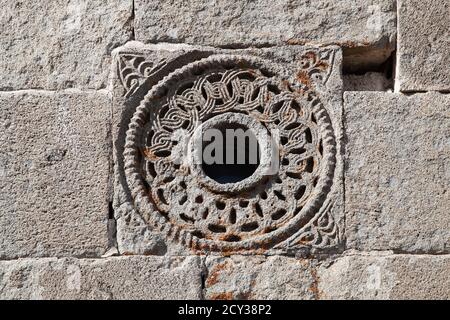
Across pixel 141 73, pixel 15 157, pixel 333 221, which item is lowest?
pixel 333 221

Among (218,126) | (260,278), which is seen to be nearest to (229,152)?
(218,126)

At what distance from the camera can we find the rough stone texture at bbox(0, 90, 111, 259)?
5613 mm

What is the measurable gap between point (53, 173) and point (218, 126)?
3.01 ft

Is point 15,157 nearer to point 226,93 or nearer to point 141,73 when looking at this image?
point 141,73

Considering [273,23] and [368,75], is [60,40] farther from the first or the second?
[368,75]

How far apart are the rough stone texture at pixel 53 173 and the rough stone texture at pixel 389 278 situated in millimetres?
1220

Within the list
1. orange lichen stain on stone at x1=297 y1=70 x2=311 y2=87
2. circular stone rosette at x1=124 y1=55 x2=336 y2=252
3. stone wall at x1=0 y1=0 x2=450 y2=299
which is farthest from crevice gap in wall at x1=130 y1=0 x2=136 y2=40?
orange lichen stain on stone at x1=297 y1=70 x2=311 y2=87

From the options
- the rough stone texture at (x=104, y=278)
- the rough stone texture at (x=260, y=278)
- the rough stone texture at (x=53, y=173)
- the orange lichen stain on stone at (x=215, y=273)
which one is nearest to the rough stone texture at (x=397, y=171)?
the rough stone texture at (x=260, y=278)

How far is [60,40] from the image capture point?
5922mm

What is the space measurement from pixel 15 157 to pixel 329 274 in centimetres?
179

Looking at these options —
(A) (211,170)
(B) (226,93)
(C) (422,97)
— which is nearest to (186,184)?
(A) (211,170)

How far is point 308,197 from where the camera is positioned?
18.6ft

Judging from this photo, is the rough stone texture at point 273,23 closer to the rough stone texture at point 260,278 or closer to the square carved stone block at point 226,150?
the square carved stone block at point 226,150
